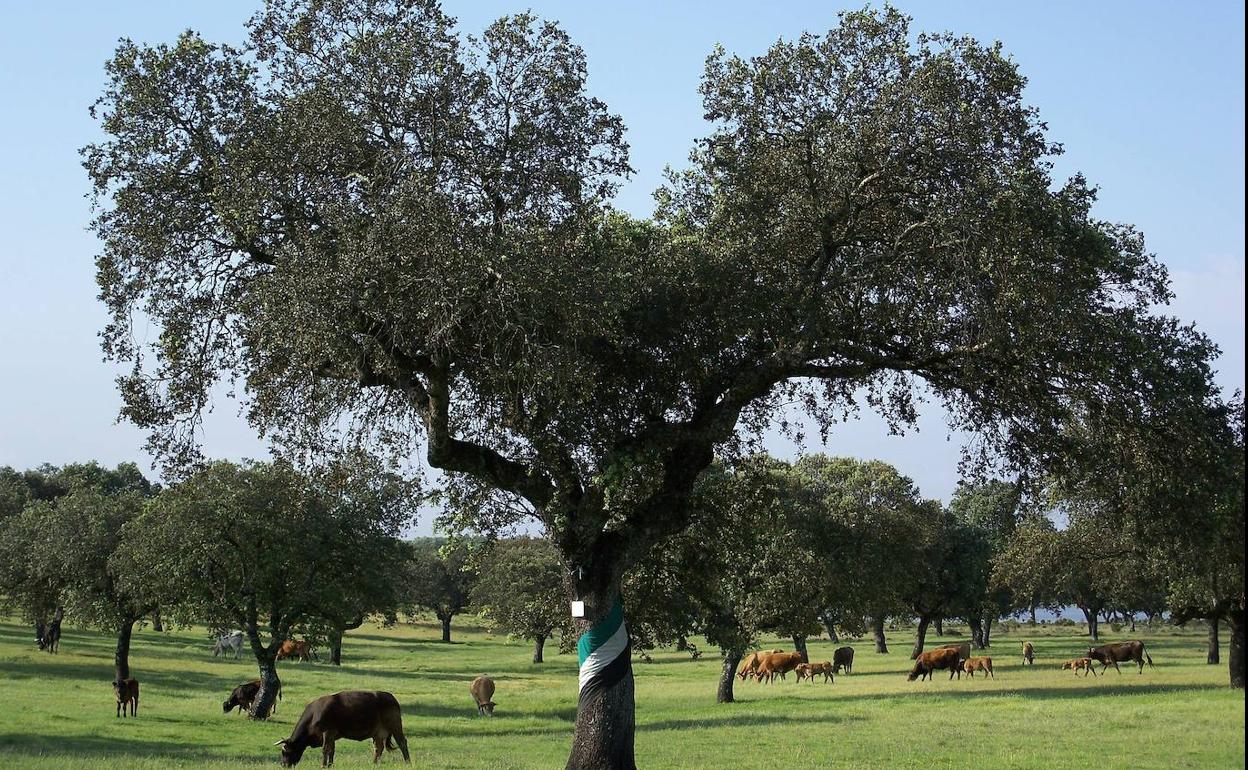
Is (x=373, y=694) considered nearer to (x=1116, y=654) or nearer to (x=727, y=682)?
(x=727, y=682)

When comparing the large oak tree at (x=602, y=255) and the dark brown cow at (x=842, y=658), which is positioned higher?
the large oak tree at (x=602, y=255)

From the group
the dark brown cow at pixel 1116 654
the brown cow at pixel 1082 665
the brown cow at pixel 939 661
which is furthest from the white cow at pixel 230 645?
the dark brown cow at pixel 1116 654

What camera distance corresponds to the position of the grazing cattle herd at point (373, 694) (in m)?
22.1

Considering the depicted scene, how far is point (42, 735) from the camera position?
2748 centimetres

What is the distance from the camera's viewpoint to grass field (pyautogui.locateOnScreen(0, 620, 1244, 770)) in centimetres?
2314

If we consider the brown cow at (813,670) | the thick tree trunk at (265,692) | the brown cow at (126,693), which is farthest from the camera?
the brown cow at (813,670)

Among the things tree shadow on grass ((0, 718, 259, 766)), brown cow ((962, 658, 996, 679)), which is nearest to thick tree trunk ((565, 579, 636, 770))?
tree shadow on grass ((0, 718, 259, 766))

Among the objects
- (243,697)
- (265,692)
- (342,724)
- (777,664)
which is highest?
(342,724)

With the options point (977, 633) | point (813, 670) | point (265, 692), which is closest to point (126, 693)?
point (265, 692)

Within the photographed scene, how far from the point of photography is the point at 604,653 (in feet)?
57.3

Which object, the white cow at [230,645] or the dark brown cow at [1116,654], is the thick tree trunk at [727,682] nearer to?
the dark brown cow at [1116,654]

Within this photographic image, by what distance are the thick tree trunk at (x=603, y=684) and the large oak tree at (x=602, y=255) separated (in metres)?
0.05

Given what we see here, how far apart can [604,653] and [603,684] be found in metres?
0.50

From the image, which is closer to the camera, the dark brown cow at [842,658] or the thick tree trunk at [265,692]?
the thick tree trunk at [265,692]
